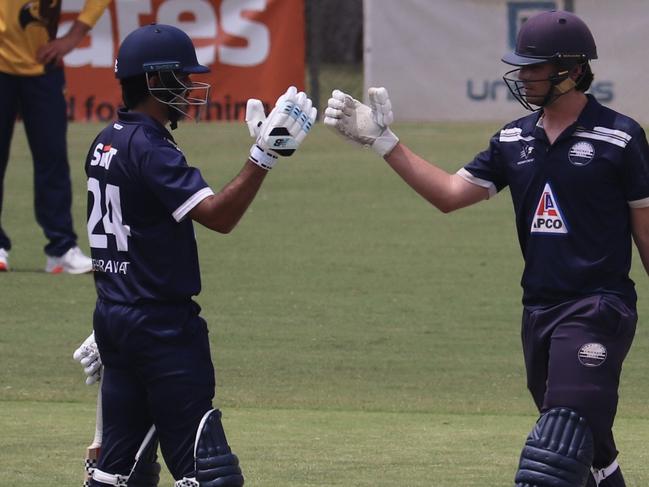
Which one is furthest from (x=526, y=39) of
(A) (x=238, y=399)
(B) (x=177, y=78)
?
(A) (x=238, y=399)

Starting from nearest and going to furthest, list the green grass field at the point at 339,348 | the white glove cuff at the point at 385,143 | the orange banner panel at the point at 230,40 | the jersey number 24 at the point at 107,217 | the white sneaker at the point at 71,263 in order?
the jersey number 24 at the point at 107,217 < the white glove cuff at the point at 385,143 < the green grass field at the point at 339,348 < the white sneaker at the point at 71,263 < the orange banner panel at the point at 230,40

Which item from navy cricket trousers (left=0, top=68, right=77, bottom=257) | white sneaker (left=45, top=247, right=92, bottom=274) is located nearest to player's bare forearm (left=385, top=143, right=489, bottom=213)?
navy cricket trousers (left=0, top=68, right=77, bottom=257)

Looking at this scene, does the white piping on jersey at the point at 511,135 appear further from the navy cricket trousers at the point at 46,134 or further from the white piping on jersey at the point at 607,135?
the navy cricket trousers at the point at 46,134

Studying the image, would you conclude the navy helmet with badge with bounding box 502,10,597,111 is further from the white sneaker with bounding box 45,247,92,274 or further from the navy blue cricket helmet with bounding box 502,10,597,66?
the white sneaker with bounding box 45,247,92,274

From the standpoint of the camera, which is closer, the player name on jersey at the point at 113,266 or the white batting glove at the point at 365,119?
the player name on jersey at the point at 113,266

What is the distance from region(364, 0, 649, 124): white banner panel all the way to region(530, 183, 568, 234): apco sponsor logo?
1366 centimetres

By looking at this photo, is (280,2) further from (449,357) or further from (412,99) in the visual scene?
(449,357)

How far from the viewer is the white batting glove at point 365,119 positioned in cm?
601

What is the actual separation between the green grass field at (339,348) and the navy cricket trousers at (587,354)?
113cm

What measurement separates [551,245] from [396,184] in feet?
35.1

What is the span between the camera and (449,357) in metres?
9.49

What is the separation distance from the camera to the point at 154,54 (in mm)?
5715

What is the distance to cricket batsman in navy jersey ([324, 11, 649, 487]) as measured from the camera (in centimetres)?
560

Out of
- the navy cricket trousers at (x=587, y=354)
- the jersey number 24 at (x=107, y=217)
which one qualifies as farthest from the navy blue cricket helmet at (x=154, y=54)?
the navy cricket trousers at (x=587, y=354)
